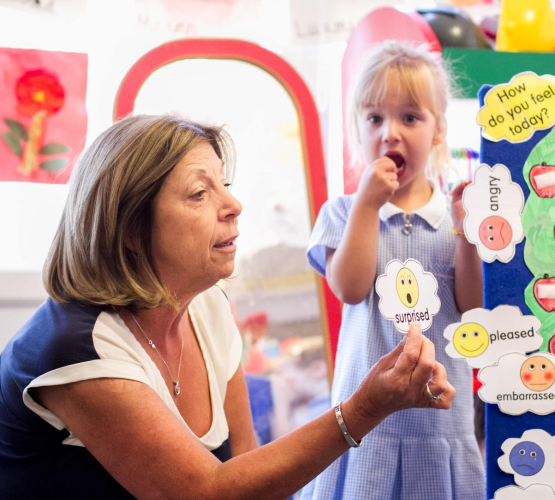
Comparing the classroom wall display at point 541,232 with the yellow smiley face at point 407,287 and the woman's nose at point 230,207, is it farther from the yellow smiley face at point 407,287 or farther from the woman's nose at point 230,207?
the woman's nose at point 230,207

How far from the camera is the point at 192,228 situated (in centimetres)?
102

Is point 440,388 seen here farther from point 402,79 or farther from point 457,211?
point 402,79

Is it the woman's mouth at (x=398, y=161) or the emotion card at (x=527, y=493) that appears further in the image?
the woman's mouth at (x=398, y=161)

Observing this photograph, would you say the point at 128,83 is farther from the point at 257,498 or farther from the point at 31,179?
the point at 257,498

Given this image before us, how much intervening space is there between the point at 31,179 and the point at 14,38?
0.37 meters

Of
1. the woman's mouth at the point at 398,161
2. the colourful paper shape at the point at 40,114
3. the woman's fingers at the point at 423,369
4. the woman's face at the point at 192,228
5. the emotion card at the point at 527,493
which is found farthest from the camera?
the colourful paper shape at the point at 40,114

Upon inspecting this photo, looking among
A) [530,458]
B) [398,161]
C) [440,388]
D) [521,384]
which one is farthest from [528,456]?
[398,161]

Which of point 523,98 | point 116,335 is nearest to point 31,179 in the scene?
point 116,335

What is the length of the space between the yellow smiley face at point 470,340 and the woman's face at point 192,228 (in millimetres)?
393

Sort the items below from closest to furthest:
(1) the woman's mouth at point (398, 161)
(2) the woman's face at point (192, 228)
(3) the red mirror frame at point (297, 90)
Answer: (2) the woman's face at point (192, 228) → (1) the woman's mouth at point (398, 161) → (3) the red mirror frame at point (297, 90)

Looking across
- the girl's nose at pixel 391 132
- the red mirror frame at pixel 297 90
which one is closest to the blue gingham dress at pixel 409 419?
the girl's nose at pixel 391 132

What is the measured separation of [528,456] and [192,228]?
2.10 ft

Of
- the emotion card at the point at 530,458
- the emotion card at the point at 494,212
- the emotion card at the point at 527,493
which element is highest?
the emotion card at the point at 494,212

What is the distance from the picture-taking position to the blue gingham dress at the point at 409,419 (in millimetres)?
1068
